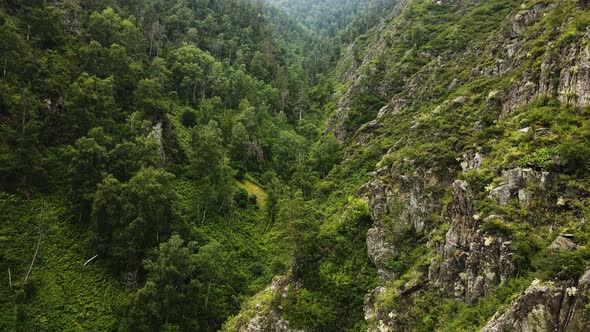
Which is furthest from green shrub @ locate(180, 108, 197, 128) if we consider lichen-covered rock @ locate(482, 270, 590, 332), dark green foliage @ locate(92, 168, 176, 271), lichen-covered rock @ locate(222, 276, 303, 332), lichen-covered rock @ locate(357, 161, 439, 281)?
lichen-covered rock @ locate(482, 270, 590, 332)

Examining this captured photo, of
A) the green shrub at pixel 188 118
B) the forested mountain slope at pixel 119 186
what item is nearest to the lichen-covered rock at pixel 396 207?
the forested mountain slope at pixel 119 186

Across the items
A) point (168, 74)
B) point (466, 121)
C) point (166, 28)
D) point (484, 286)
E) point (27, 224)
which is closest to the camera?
point (484, 286)

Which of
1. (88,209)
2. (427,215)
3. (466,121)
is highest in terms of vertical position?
(466,121)

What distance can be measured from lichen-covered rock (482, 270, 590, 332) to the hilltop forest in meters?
0.10

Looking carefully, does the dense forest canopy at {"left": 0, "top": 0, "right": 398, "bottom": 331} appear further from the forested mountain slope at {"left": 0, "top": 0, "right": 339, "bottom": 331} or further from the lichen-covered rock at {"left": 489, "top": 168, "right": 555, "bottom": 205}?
the lichen-covered rock at {"left": 489, "top": 168, "right": 555, "bottom": 205}

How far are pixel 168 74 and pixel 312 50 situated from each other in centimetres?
9120

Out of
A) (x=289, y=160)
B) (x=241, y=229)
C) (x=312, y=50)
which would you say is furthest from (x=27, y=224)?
(x=312, y=50)

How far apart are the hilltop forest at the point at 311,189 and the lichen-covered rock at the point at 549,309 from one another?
101 mm

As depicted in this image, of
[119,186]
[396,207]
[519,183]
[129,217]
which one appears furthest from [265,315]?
[119,186]

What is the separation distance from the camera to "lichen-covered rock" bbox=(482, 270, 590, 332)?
1952 cm

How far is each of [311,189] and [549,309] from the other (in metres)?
48.6

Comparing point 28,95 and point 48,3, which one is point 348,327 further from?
point 48,3

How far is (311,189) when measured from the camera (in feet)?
223

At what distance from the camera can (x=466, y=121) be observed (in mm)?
47156
